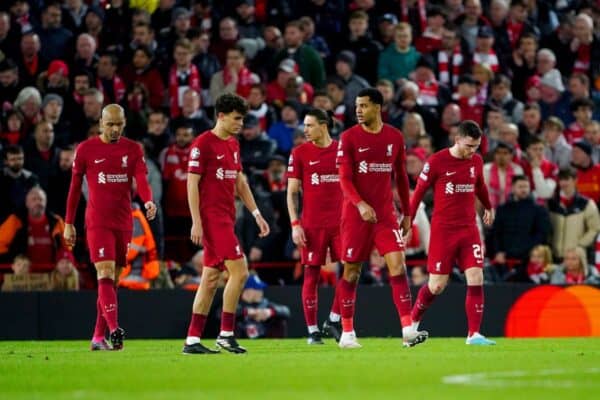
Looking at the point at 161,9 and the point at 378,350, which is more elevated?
the point at 161,9

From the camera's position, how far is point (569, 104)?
2623 cm

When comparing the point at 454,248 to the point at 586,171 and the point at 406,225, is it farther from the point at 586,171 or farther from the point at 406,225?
the point at 586,171

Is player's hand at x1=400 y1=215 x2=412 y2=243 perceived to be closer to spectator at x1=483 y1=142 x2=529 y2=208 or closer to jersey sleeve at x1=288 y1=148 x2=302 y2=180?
jersey sleeve at x1=288 y1=148 x2=302 y2=180

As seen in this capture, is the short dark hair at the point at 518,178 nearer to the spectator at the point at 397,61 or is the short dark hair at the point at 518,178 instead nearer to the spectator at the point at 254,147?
the spectator at the point at 254,147

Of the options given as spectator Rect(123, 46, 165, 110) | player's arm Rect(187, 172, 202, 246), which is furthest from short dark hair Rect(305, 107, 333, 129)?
spectator Rect(123, 46, 165, 110)

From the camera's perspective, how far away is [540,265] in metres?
21.4

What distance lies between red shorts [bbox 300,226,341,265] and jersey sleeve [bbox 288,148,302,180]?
2.14 feet

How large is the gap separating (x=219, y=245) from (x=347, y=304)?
2003mm

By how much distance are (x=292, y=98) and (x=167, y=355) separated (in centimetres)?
946

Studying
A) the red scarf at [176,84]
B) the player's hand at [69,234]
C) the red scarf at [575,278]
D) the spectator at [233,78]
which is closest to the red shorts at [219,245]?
the player's hand at [69,234]

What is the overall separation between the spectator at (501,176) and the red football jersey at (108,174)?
836 cm

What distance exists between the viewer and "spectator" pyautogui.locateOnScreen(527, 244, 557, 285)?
21.4 metres

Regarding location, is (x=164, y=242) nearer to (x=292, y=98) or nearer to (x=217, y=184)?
(x=292, y=98)

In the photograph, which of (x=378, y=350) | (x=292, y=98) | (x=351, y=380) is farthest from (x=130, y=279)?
(x=351, y=380)
